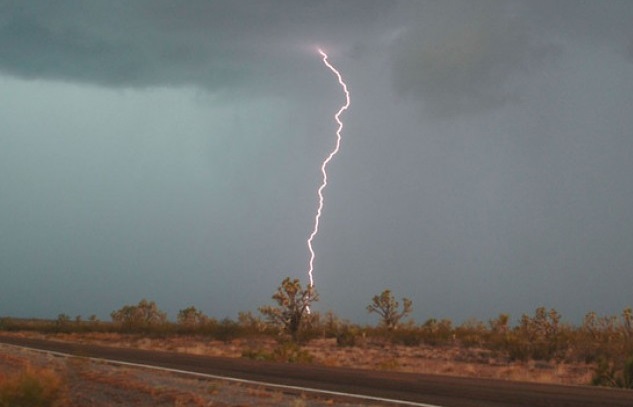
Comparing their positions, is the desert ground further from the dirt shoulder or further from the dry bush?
the dry bush

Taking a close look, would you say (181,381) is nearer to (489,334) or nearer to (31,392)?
(31,392)

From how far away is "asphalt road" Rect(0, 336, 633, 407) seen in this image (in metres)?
13.1

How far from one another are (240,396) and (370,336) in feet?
116

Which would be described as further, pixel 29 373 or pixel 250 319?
pixel 250 319

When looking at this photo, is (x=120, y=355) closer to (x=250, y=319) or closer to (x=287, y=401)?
(x=287, y=401)

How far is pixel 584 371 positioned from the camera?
1074 inches

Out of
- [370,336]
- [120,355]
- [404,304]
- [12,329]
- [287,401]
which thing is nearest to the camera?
[287,401]

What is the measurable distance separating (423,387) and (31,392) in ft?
26.7

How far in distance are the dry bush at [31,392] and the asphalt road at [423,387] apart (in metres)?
5.92

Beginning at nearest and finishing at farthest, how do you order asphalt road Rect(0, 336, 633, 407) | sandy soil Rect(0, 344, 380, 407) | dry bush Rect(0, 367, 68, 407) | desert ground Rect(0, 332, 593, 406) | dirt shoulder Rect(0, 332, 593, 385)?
dry bush Rect(0, 367, 68, 407) < sandy soil Rect(0, 344, 380, 407) < desert ground Rect(0, 332, 593, 406) < asphalt road Rect(0, 336, 633, 407) < dirt shoulder Rect(0, 332, 593, 385)

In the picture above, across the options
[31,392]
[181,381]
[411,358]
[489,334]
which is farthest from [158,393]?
[489,334]

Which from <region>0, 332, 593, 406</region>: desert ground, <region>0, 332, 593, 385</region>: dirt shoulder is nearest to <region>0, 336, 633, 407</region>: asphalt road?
<region>0, 332, 593, 406</region>: desert ground

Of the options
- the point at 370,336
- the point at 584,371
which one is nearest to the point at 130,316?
the point at 370,336

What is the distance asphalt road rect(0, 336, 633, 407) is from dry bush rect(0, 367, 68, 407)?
19.4ft
